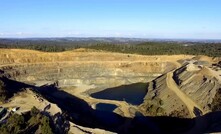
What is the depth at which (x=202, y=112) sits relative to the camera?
4772 centimetres

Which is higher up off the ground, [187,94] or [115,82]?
[187,94]

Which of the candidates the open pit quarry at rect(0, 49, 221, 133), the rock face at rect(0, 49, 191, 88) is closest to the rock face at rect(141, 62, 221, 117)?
the open pit quarry at rect(0, 49, 221, 133)

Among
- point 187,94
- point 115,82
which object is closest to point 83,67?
point 115,82

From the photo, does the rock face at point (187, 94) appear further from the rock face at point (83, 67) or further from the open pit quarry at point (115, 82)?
the rock face at point (83, 67)

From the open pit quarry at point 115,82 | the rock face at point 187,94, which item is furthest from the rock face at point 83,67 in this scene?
the rock face at point 187,94

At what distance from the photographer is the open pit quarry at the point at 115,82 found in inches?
2021

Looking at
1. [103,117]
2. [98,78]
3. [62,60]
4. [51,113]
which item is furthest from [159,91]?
[62,60]

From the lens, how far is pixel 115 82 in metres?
80.0

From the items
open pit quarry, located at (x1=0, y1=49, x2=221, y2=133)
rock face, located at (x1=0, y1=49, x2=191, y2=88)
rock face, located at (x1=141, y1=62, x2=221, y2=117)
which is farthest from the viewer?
rock face, located at (x1=0, y1=49, x2=191, y2=88)

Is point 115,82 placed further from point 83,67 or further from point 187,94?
point 187,94

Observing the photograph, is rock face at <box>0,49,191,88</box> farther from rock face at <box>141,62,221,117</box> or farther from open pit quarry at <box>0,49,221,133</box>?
rock face at <box>141,62,221,117</box>

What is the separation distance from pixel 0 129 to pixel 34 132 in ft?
11.0

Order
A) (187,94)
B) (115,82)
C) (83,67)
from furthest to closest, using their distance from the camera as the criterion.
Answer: (83,67), (115,82), (187,94)

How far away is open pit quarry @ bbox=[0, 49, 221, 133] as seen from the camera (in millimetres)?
51341
